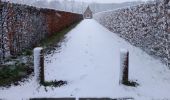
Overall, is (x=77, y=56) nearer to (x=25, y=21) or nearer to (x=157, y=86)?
(x=25, y=21)

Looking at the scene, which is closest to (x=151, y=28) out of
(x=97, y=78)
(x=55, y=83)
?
(x=97, y=78)

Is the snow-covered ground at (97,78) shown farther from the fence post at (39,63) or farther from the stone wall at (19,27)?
the stone wall at (19,27)

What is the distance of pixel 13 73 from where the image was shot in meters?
7.96

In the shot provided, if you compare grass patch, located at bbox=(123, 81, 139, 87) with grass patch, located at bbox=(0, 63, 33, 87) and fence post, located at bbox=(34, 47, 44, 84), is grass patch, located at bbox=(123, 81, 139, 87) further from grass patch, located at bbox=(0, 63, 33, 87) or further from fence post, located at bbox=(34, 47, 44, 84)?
grass patch, located at bbox=(0, 63, 33, 87)

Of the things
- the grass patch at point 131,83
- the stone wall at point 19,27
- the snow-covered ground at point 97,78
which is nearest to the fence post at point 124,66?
the grass patch at point 131,83

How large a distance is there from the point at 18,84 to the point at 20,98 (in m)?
0.89

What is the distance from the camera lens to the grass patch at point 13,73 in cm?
727

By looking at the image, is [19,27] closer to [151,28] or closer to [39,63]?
[39,63]

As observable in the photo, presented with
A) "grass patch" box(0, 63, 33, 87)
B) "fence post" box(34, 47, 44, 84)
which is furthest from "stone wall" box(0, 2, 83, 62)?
"fence post" box(34, 47, 44, 84)

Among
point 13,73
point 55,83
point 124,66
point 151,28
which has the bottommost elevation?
point 55,83

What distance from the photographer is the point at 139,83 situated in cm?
717

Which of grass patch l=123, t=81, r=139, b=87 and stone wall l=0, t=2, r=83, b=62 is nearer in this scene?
grass patch l=123, t=81, r=139, b=87

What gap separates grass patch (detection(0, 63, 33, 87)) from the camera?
7.27 metres

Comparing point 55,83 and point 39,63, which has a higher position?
point 39,63
